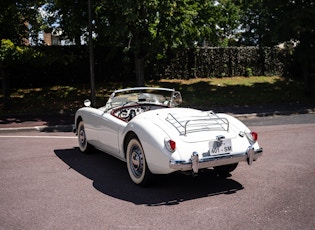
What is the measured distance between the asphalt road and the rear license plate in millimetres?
530

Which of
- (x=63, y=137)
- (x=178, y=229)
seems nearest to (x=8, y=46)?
(x=63, y=137)

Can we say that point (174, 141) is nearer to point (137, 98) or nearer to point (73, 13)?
point (137, 98)

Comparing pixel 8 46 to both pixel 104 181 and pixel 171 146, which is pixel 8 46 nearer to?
pixel 104 181

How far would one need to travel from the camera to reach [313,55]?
673 inches

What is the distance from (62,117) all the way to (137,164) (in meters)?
8.38

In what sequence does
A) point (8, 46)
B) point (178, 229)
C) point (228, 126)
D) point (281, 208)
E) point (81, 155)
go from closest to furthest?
1. point (178, 229)
2. point (281, 208)
3. point (228, 126)
4. point (81, 155)
5. point (8, 46)

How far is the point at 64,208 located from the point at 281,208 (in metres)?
2.46

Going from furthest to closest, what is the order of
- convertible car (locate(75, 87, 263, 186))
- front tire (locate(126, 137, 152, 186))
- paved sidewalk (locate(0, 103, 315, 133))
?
1. paved sidewalk (locate(0, 103, 315, 133))
2. front tire (locate(126, 137, 152, 186))
3. convertible car (locate(75, 87, 263, 186))

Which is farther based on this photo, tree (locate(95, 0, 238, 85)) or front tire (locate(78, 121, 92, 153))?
tree (locate(95, 0, 238, 85))

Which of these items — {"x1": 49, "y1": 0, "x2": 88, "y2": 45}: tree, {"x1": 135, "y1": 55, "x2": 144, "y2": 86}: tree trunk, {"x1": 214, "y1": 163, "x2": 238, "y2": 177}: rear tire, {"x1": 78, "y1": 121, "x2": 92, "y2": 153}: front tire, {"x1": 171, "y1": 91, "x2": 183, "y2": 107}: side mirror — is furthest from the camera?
{"x1": 135, "y1": 55, "x2": 144, "y2": 86}: tree trunk

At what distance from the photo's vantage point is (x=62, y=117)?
43.2ft

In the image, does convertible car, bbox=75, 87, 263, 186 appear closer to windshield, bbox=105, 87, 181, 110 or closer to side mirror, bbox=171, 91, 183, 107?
windshield, bbox=105, 87, 181, 110

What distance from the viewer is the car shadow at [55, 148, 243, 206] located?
481cm

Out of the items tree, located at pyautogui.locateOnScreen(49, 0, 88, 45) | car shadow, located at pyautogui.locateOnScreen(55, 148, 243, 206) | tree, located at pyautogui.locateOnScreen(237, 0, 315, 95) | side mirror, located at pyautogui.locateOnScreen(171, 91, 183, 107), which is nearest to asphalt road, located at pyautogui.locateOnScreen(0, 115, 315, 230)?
car shadow, located at pyautogui.locateOnScreen(55, 148, 243, 206)
